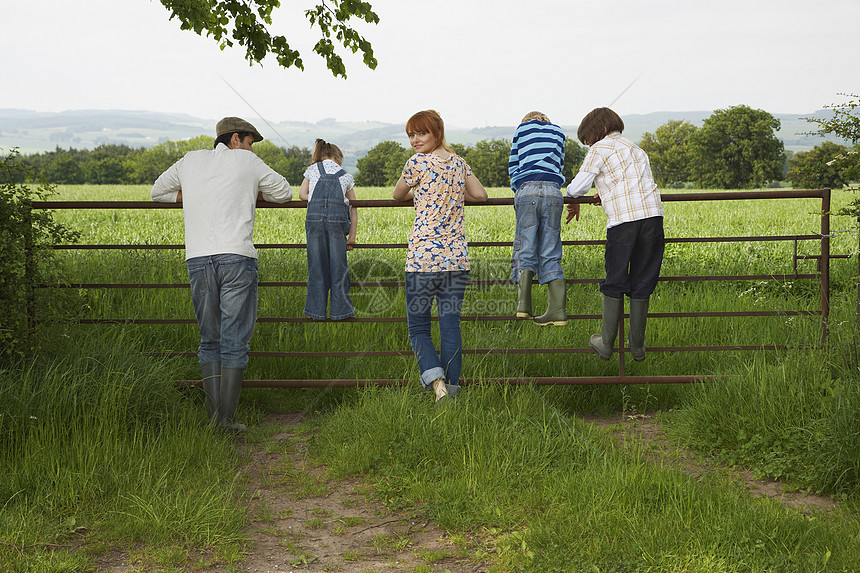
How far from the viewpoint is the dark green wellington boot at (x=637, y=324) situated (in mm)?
4836

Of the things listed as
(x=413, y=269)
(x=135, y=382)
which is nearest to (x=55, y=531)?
(x=135, y=382)

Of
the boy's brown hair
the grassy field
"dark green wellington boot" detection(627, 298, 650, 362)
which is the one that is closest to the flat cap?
the grassy field

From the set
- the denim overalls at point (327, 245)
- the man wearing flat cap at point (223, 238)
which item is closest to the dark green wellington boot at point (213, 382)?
the man wearing flat cap at point (223, 238)

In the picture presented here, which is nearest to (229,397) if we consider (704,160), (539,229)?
(539,229)

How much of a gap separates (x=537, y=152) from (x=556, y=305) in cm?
105

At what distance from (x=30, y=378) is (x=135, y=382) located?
639 millimetres

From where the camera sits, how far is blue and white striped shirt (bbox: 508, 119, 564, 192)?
188 inches

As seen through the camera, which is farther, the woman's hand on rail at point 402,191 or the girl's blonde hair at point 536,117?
the girl's blonde hair at point 536,117

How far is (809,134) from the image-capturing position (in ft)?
17.0

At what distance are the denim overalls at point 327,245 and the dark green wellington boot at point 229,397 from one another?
69 cm

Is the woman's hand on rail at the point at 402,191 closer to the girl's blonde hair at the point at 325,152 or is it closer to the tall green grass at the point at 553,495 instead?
the girl's blonde hair at the point at 325,152

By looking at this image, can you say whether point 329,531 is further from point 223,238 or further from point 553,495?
point 223,238

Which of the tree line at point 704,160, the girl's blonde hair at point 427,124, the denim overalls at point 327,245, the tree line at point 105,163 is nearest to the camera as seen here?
the girl's blonde hair at point 427,124

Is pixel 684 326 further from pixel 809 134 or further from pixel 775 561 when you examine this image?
pixel 775 561
